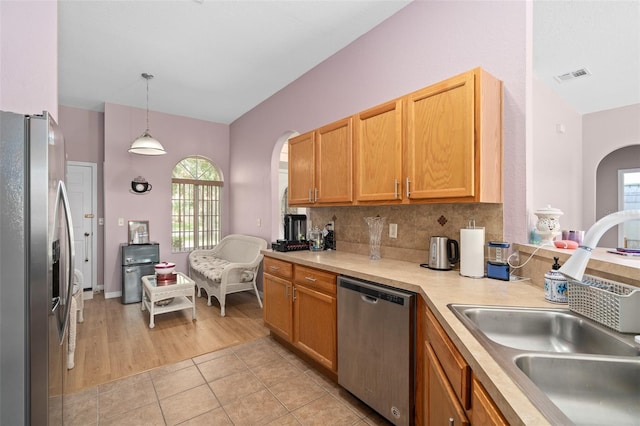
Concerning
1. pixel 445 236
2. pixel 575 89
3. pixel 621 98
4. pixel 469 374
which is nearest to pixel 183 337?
pixel 445 236

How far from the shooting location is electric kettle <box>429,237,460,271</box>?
6.71 ft

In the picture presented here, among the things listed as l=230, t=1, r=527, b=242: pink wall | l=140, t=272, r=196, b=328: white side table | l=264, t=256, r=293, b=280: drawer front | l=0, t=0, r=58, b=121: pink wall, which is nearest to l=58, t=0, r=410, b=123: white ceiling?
l=230, t=1, r=527, b=242: pink wall

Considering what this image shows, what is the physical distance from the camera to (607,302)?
1.06 m

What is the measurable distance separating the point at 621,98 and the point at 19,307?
6.11 m

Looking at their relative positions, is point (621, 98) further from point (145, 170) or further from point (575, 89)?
point (145, 170)

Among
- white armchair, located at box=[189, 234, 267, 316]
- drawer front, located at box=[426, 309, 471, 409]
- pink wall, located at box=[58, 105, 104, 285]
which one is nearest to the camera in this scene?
drawer front, located at box=[426, 309, 471, 409]

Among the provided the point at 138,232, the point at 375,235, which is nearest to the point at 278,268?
the point at 375,235

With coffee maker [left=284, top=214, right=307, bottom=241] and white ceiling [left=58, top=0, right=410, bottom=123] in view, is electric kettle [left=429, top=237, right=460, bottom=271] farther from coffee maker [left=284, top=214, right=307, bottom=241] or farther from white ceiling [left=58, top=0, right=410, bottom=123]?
white ceiling [left=58, top=0, right=410, bottom=123]

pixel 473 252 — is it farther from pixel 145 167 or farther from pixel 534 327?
pixel 145 167

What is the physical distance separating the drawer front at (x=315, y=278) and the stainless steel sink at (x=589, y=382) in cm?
143

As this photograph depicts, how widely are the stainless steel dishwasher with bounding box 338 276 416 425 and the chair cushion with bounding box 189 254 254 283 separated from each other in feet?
7.51

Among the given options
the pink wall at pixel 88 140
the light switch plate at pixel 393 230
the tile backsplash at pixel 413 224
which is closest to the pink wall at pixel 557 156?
the tile backsplash at pixel 413 224

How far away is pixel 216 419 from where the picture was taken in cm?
193

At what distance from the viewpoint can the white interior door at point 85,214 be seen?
15.5 ft
